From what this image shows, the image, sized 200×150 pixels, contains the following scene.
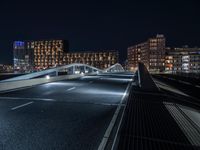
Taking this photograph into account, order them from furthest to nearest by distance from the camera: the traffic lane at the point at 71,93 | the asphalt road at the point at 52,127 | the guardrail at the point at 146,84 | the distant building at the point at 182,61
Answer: the distant building at the point at 182,61 → the guardrail at the point at 146,84 → the traffic lane at the point at 71,93 → the asphalt road at the point at 52,127

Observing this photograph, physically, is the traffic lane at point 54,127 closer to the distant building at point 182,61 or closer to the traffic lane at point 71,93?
the traffic lane at point 71,93

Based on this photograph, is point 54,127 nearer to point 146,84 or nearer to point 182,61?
point 146,84

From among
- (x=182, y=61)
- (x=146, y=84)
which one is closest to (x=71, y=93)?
(x=146, y=84)

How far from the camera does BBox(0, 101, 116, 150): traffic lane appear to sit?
5.31m

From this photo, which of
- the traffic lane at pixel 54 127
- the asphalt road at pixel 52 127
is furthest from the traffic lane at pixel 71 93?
the traffic lane at pixel 54 127

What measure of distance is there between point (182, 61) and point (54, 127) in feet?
504

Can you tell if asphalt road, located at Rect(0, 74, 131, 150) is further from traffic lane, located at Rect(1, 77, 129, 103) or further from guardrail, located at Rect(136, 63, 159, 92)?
guardrail, located at Rect(136, 63, 159, 92)

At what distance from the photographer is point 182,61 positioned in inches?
5891

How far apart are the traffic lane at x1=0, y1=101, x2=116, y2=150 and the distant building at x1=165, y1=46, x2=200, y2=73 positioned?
112014mm

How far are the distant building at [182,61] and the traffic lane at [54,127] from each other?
4410 inches

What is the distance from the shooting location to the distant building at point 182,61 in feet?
476

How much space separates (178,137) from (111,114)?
3657mm

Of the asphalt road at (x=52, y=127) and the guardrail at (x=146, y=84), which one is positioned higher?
the guardrail at (x=146, y=84)

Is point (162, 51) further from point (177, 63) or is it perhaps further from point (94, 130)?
point (94, 130)
